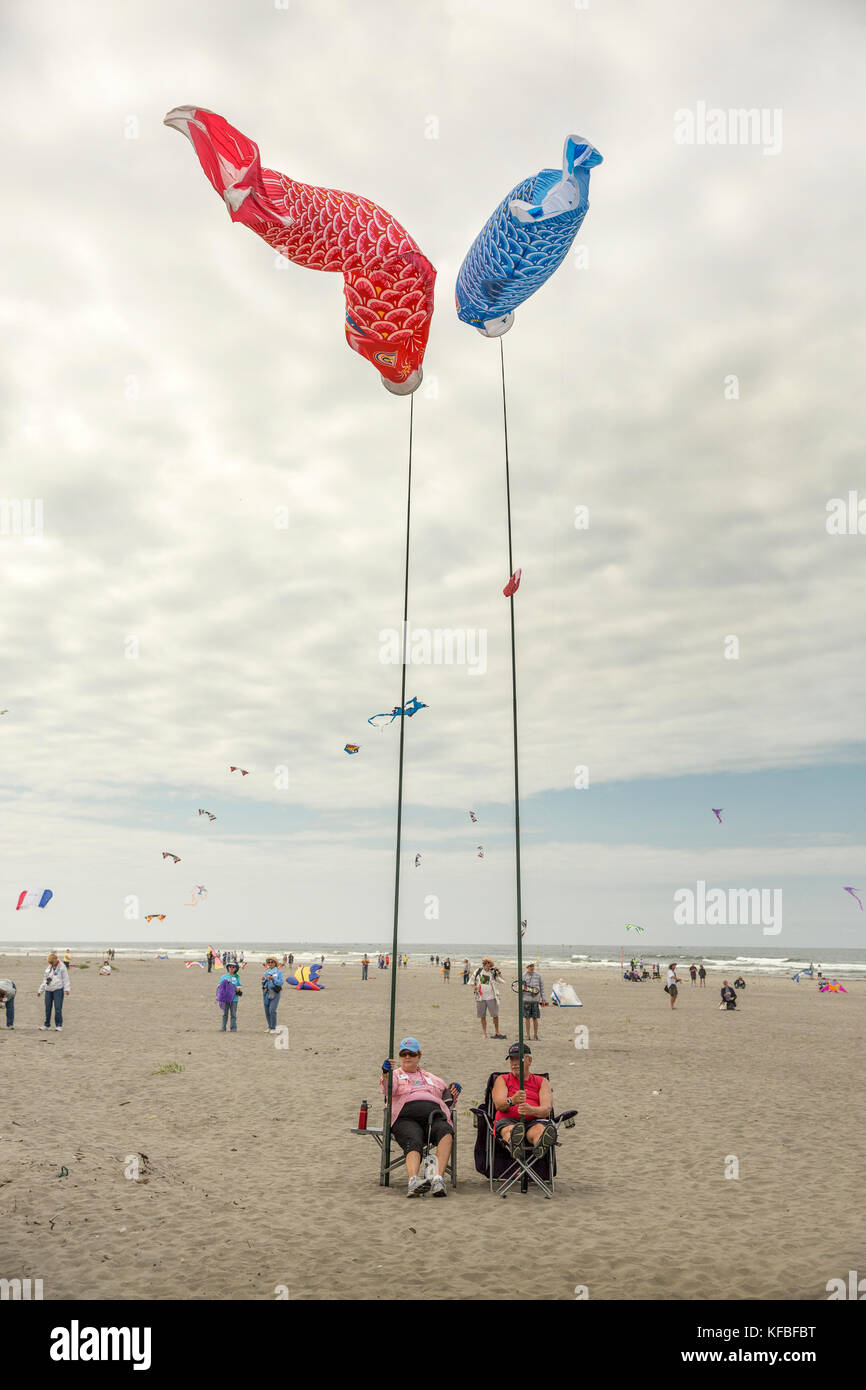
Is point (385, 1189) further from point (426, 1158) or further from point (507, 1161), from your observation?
point (507, 1161)

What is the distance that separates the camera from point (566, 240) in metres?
7.48

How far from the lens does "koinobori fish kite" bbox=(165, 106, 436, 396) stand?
7121 mm

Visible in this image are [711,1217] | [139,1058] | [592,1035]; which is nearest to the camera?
[711,1217]

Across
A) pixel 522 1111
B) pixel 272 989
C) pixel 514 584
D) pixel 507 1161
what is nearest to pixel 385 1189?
pixel 507 1161

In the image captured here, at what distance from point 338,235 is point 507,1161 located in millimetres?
8151

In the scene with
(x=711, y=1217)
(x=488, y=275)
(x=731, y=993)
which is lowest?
(x=731, y=993)

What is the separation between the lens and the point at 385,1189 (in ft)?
26.6

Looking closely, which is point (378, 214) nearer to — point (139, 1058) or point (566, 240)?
point (566, 240)

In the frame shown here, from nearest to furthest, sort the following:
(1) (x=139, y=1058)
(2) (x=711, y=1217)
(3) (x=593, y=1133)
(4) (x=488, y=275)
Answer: (2) (x=711, y=1217) < (4) (x=488, y=275) < (3) (x=593, y=1133) < (1) (x=139, y=1058)

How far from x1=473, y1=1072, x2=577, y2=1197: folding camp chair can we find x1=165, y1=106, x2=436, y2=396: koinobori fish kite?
6.69 m
